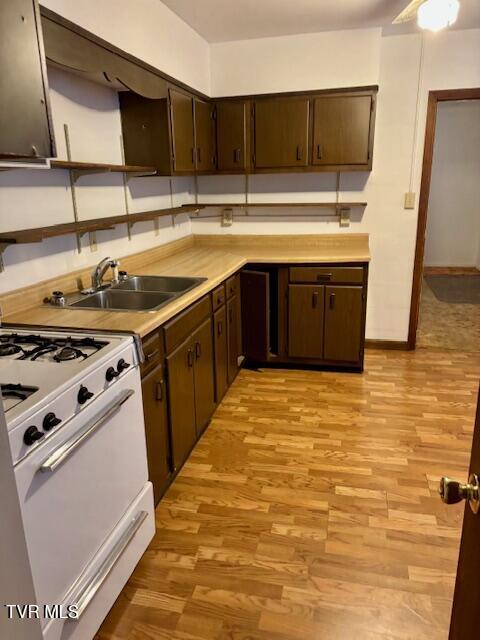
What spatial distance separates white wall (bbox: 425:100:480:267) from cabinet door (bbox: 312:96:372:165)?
3962 millimetres

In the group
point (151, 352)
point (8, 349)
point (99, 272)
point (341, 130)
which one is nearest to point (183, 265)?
point (99, 272)

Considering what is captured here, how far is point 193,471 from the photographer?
2436mm

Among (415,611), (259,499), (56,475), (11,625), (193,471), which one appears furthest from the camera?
(193,471)

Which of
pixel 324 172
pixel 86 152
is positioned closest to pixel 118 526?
pixel 86 152

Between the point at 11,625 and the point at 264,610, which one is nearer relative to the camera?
the point at 11,625

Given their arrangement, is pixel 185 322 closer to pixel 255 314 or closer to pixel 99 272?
pixel 99 272

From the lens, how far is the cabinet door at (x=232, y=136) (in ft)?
11.7

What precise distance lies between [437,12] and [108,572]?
299 centimetres

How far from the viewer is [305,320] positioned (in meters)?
3.55

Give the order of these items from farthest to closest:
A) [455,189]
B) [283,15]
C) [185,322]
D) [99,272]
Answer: [455,189], [283,15], [99,272], [185,322]

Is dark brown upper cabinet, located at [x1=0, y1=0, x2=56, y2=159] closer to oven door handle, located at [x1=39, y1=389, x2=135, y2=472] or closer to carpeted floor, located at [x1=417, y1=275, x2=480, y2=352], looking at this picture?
oven door handle, located at [x1=39, y1=389, x2=135, y2=472]

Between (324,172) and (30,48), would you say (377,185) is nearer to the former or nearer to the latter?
(324,172)

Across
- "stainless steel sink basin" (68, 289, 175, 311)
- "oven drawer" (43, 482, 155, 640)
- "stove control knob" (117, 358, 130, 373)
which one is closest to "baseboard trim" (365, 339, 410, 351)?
"stainless steel sink basin" (68, 289, 175, 311)

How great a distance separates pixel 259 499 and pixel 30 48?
2008 mm
